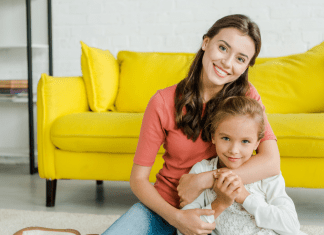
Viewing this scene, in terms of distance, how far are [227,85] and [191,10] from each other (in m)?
1.68

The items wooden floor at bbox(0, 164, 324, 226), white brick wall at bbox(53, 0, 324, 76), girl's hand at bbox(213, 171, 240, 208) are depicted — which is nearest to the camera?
girl's hand at bbox(213, 171, 240, 208)

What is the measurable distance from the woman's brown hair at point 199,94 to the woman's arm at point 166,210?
19 cm

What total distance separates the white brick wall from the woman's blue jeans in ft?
6.00

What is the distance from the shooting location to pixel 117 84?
6.93ft

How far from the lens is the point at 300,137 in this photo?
1459 millimetres

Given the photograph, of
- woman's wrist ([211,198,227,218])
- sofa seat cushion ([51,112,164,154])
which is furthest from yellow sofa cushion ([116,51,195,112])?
woman's wrist ([211,198,227,218])

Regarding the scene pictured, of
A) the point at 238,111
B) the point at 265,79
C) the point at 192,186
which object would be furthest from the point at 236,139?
the point at 265,79

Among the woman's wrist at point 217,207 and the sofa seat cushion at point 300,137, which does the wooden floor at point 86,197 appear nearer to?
the sofa seat cushion at point 300,137

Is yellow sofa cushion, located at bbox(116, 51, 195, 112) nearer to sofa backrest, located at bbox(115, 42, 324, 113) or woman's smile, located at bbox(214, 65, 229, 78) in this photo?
sofa backrest, located at bbox(115, 42, 324, 113)

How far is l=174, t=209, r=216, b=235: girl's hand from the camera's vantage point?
0.90 m

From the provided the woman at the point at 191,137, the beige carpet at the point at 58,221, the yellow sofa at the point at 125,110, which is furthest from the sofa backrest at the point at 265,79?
the woman at the point at 191,137

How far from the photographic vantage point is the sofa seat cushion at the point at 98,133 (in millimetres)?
1598

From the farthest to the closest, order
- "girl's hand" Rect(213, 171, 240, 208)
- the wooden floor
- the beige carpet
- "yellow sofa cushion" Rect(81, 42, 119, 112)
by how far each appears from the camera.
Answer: "yellow sofa cushion" Rect(81, 42, 119, 112)
the wooden floor
the beige carpet
"girl's hand" Rect(213, 171, 240, 208)

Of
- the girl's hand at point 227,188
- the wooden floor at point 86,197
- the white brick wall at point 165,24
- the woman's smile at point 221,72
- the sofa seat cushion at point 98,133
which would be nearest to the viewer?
the girl's hand at point 227,188
